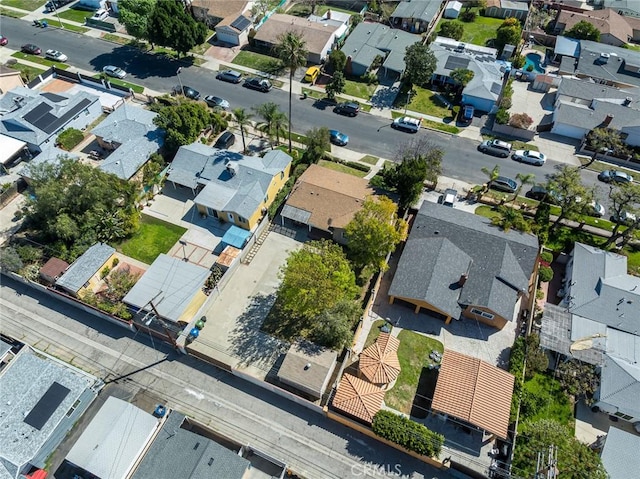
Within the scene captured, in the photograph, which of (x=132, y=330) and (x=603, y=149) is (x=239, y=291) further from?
(x=603, y=149)

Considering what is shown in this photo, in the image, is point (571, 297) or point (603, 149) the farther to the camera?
point (603, 149)

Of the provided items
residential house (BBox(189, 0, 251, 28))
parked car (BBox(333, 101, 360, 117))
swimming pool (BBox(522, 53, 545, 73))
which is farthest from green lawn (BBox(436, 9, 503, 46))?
residential house (BBox(189, 0, 251, 28))

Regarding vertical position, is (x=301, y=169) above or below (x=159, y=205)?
above

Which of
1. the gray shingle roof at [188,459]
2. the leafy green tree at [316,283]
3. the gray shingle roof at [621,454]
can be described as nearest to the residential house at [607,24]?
the leafy green tree at [316,283]

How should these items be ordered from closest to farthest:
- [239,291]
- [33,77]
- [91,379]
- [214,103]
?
1. [91,379]
2. [239,291]
3. [214,103]
4. [33,77]

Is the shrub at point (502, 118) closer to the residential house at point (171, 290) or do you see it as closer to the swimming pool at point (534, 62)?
the swimming pool at point (534, 62)

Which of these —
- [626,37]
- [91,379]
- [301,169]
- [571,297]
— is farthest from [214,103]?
[626,37]

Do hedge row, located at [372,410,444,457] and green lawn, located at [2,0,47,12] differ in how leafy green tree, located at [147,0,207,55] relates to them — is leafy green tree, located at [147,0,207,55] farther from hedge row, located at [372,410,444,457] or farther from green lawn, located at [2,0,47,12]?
hedge row, located at [372,410,444,457]
